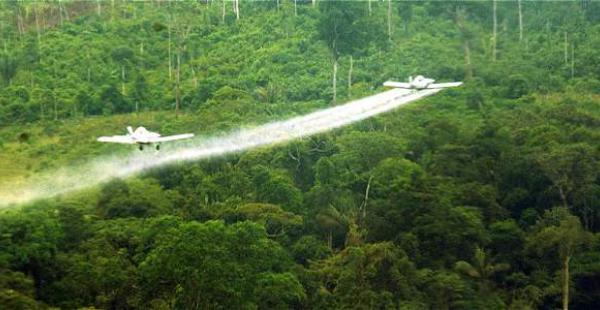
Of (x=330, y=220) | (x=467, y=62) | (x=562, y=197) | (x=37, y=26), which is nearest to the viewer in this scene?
(x=330, y=220)

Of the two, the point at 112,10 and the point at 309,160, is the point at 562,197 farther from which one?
the point at 112,10

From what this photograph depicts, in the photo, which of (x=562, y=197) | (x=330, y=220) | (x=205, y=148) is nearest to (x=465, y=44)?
(x=562, y=197)

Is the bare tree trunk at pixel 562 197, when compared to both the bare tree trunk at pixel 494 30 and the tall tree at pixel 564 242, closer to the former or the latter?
the tall tree at pixel 564 242

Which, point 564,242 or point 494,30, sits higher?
point 494,30

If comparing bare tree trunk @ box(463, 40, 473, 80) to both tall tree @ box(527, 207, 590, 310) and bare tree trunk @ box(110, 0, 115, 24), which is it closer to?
tall tree @ box(527, 207, 590, 310)

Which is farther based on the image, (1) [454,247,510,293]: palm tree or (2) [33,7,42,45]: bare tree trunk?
(2) [33,7,42,45]: bare tree trunk

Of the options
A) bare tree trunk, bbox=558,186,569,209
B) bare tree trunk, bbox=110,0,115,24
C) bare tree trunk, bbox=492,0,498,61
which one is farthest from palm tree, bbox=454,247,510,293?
bare tree trunk, bbox=110,0,115,24
